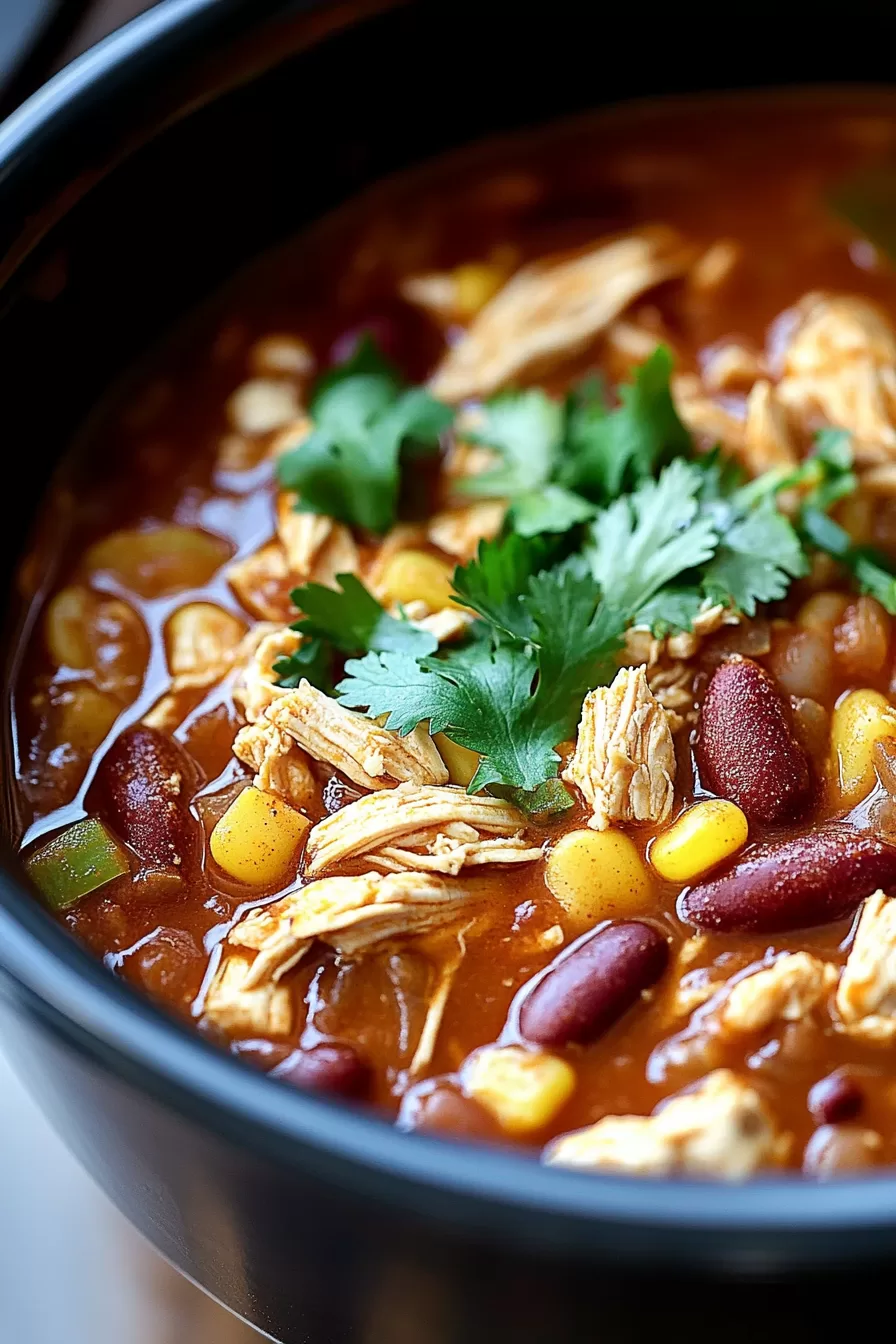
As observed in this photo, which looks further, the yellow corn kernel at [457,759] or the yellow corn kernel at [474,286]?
the yellow corn kernel at [474,286]

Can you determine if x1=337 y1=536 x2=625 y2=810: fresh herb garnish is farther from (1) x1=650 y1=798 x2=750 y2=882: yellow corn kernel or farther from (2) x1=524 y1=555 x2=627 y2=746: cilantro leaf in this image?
(1) x1=650 y1=798 x2=750 y2=882: yellow corn kernel

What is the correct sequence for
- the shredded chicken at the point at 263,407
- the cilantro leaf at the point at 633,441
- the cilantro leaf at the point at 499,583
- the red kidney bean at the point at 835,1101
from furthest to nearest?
the shredded chicken at the point at 263,407 < the cilantro leaf at the point at 633,441 < the cilantro leaf at the point at 499,583 < the red kidney bean at the point at 835,1101

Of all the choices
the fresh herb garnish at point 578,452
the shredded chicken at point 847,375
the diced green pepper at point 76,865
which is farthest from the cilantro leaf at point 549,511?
the diced green pepper at point 76,865

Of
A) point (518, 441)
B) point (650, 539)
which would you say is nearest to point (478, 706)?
point (650, 539)

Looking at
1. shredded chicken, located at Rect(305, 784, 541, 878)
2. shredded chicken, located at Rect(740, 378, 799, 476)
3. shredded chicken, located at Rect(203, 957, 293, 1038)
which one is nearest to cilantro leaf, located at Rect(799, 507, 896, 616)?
shredded chicken, located at Rect(740, 378, 799, 476)

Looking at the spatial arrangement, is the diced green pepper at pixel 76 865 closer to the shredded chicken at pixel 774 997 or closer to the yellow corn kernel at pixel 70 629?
the yellow corn kernel at pixel 70 629

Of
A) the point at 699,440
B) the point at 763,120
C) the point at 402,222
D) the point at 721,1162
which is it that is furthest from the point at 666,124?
the point at 721,1162

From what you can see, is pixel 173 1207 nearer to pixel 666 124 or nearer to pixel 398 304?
pixel 398 304
